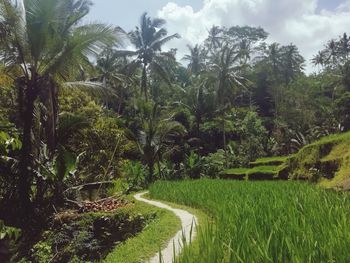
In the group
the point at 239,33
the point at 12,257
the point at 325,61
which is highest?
the point at 239,33

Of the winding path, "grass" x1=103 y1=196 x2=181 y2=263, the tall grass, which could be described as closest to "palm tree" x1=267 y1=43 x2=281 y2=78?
the winding path

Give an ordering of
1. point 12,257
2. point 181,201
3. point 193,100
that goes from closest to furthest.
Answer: point 12,257 < point 181,201 < point 193,100

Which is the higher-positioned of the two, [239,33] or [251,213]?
[239,33]

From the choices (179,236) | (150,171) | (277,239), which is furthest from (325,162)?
(150,171)

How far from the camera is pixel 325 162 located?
11102 millimetres

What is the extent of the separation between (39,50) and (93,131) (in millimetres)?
5724

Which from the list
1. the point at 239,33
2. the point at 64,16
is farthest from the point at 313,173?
the point at 239,33

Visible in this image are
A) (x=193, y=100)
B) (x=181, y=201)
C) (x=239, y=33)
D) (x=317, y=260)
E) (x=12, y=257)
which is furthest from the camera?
(x=239, y=33)

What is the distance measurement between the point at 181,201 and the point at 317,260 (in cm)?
829

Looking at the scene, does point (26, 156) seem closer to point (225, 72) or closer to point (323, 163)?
point (323, 163)

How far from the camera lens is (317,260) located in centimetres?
304

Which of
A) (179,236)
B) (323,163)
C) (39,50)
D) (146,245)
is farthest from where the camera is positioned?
(323,163)

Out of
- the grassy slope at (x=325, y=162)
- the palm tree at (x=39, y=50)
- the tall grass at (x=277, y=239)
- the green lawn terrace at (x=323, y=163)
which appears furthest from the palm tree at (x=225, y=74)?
the tall grass at (x=277, y=239)

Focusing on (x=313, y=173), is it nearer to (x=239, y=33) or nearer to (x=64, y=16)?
(x=64, y=16)
